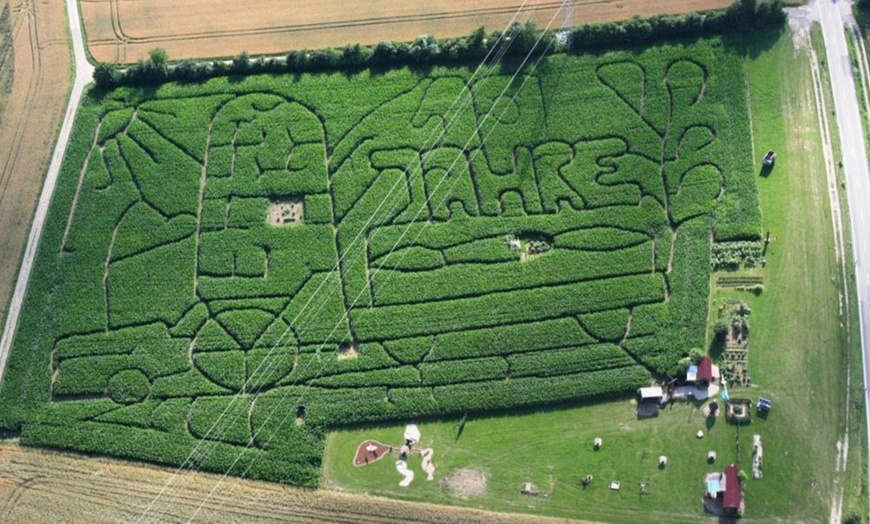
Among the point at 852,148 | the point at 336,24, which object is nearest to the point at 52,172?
the point at 336,24

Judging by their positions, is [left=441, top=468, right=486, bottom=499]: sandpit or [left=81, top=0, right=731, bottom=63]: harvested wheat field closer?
[left=441, top=468, right=486, bottom=499]: sandpit

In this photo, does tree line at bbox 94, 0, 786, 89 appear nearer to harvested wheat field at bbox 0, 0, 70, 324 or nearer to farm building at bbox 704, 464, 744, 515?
harvested wheat field at bbox 0, 0, 70, 324

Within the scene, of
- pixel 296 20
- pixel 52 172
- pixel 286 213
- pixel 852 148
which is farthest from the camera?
pixel 296 20

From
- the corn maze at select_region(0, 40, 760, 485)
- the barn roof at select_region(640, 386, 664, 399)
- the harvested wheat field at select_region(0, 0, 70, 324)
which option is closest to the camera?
the barn roof at select_region(640, 386, 664, 399)

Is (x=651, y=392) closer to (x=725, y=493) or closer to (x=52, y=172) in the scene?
(x=725, y=493)

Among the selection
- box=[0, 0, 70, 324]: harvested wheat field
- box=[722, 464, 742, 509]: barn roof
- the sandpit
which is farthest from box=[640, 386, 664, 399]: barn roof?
box=[0, 0, 70, 324]: harvested wheat field

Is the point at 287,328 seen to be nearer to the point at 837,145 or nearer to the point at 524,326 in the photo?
the point at 524,326
